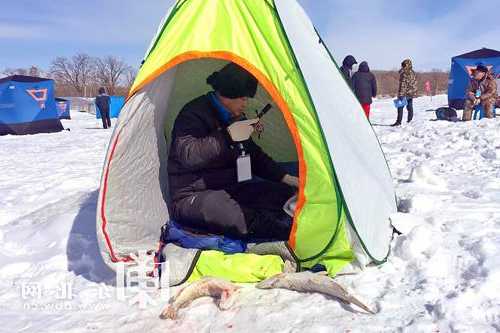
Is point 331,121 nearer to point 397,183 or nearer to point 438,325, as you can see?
point 438,325

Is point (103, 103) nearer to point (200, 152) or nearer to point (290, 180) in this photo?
point (290, 180)

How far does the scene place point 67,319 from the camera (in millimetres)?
2195

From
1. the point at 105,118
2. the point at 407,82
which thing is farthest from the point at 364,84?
the point at 105,118

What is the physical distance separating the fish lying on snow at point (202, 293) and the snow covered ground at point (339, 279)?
0.15ft

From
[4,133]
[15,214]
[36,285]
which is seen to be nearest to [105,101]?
[4,133]

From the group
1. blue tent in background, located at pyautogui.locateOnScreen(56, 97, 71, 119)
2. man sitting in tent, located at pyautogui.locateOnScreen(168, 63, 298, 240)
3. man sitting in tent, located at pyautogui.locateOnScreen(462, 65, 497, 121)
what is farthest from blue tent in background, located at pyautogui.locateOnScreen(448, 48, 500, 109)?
blue tent in background, located at pyautogui.locateOnScreen(56, 97, 71, 119)

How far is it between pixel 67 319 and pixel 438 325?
1.76 meters

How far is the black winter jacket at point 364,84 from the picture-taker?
27.5 ft

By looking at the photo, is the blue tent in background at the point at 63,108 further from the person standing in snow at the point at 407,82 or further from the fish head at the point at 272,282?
the fish head at the point at 272,282

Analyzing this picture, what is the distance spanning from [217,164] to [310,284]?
105 centimetres

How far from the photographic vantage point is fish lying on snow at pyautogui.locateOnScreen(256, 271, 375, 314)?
2.00m

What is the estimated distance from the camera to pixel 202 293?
7.38ft

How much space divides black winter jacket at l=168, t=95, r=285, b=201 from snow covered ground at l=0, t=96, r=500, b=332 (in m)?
0.77

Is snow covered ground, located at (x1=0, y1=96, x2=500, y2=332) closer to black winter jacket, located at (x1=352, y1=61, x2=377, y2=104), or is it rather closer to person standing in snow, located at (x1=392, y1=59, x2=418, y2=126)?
black winter jacket, located at (x1=352, y1=61, x2=377, y2=104)
